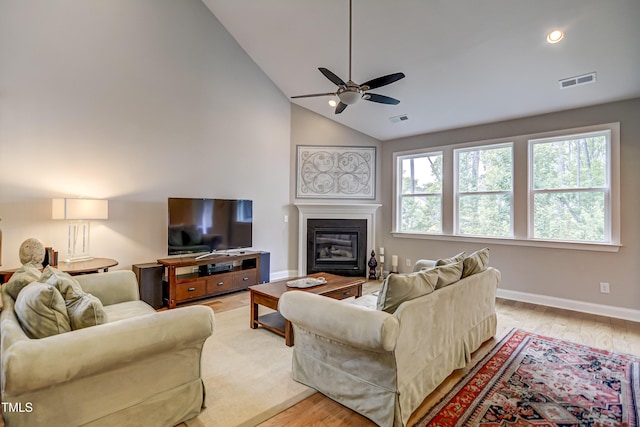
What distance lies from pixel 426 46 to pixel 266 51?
2.58 m

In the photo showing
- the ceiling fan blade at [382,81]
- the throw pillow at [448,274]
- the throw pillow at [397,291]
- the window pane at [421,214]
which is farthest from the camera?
the window pane at [421,214]

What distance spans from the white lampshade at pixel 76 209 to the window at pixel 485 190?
204 inches

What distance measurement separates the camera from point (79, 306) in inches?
68.4

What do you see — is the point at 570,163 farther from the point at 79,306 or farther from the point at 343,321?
the point at 79,306

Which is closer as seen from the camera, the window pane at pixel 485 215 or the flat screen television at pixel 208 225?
the flat screen television at pixel 208 225

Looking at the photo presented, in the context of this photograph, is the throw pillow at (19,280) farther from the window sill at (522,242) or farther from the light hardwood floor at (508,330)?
the window sill at (522,242)

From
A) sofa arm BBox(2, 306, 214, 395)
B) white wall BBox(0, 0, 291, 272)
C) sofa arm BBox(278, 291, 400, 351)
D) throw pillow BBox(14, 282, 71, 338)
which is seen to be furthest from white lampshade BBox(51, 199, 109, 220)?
sofa arm BBox(278, 291, 400, 351)

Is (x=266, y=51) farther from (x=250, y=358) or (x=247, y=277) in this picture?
(x=250, y=358)

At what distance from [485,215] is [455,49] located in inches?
104

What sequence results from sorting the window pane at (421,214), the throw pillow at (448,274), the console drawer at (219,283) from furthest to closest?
1. the window pane at (421,214)
2. the console drawer at (219,283)
3. the throw pillow at (448,274)

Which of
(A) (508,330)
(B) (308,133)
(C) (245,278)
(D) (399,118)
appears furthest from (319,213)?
(A) (508,330)

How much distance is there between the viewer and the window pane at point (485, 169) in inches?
189

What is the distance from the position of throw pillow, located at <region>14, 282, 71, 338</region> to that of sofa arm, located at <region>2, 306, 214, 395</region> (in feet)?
0.44

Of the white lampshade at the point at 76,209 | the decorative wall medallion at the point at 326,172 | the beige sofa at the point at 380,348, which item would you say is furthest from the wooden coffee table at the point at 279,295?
the decorative wall medallion at the point at 326,172
